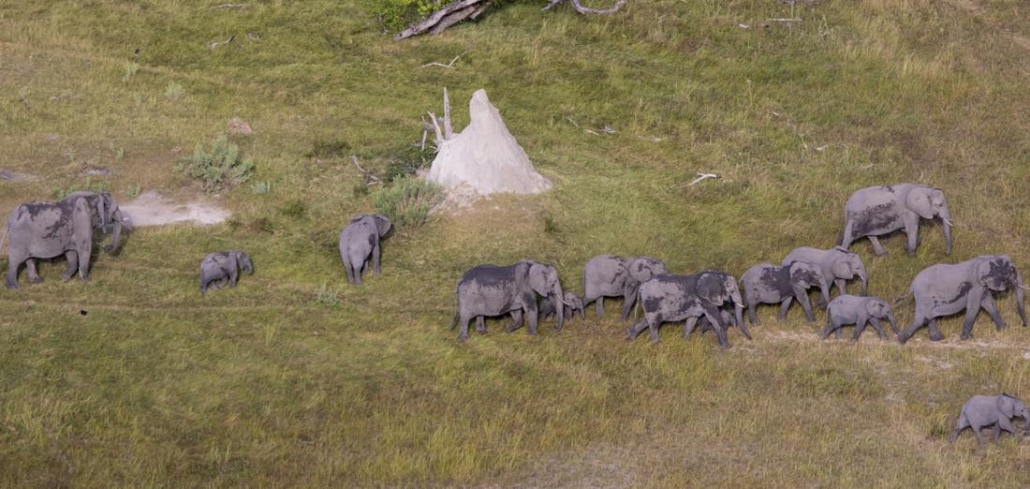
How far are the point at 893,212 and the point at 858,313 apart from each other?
3.49 m

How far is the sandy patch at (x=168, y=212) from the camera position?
22203 mm

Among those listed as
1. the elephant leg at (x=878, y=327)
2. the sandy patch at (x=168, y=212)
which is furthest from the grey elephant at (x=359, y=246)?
the elephant leg at (x=878, y=327)

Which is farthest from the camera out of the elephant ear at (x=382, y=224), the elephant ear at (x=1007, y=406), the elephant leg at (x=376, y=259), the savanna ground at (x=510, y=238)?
the elephant ear at (x=382, y=224)

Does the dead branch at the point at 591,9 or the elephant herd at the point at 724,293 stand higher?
the dead branch at the point at 591,9

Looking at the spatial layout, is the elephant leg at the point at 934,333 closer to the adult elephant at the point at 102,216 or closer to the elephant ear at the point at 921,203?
the elephant ear at the point at 921,203

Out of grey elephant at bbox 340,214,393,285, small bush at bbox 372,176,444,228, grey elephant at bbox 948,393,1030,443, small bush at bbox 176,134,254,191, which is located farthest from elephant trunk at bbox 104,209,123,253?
grey elephant at bbox 948,393,1030,443

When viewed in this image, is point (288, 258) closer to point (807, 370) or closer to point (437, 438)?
point (437, 438)

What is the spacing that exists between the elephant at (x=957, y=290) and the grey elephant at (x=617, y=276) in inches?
134

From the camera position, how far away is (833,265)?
1923 cm

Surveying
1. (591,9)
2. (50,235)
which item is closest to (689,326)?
(50,235)

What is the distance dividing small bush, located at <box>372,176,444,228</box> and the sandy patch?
8.56ft

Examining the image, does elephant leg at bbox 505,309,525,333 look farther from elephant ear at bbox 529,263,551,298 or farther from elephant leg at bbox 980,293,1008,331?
elephant leg at bbox 980,293,1008,331

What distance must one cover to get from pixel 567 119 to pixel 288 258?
26.4 ft

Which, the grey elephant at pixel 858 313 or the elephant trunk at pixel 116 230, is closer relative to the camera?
the grey elephant at pixel 858 313
